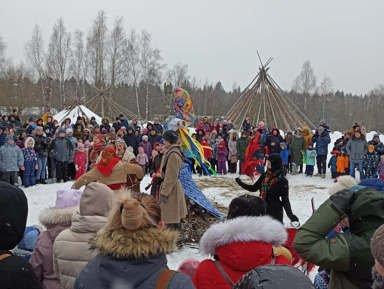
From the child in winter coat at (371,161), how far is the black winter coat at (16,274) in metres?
10.5

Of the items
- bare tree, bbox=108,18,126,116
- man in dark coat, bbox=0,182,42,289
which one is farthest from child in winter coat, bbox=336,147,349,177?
bare tree, bbox=108,18,126,116

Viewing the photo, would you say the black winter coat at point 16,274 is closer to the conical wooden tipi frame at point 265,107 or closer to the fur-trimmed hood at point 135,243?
the fur-trimmed hood at point 135,243

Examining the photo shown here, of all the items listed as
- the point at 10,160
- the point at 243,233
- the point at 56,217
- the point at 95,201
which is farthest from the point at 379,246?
the point at 10,160

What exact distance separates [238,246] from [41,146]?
8.64 metres

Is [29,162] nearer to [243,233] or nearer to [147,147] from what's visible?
[147,147]

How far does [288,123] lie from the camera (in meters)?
17.0

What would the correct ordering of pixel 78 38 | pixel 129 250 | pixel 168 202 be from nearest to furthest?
1. pixel 129 250
2. pixel 168 202
3. pixel 78 38

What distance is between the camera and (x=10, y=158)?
26.5 ft

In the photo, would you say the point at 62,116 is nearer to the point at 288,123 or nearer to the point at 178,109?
the point at 288,123

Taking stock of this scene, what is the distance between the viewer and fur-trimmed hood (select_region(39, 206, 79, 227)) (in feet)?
8.25

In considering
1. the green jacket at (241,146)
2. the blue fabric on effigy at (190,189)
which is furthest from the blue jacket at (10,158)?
the green jacket at (241,146)

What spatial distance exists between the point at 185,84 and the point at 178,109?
41.5 metres

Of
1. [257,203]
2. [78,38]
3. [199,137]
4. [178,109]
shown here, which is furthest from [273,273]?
[78,38]

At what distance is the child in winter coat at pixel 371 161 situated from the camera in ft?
33.3
